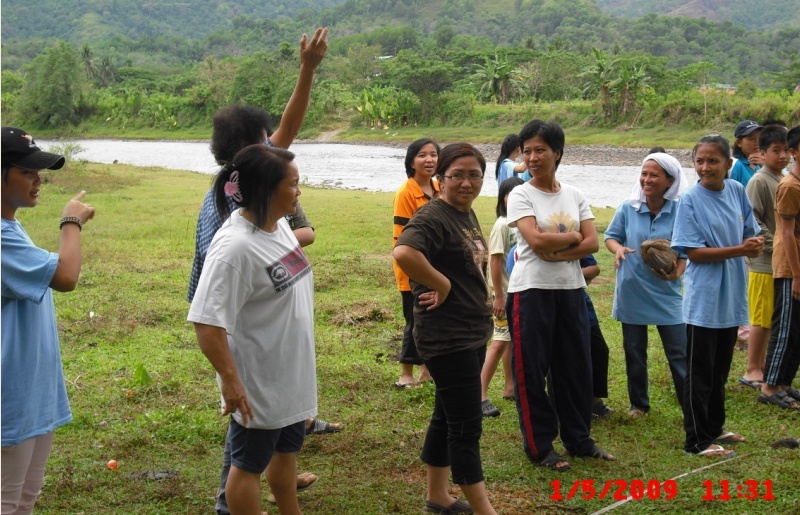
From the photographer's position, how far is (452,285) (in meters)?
3.47

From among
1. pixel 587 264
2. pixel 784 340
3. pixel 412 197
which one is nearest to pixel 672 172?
pixel 587 264

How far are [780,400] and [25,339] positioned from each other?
417 centimetres

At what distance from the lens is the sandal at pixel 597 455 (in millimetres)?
4168

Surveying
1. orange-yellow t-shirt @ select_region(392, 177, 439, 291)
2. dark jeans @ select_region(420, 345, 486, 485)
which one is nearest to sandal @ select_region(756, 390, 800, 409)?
orange-yellow t-shirt @ select_region(392, 177, 439, 291)

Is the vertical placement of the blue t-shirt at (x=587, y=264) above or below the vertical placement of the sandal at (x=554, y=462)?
above

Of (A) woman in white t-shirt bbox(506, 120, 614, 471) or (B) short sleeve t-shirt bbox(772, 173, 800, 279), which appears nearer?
(A) woman in white t-shirt bbox(506, 120, 614, 471)

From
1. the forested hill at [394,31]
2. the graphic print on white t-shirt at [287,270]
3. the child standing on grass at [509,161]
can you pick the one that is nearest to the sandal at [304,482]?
the graphic print on white t-shirt at [287,270]

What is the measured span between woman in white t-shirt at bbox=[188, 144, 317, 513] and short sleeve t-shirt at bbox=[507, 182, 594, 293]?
4.69ft

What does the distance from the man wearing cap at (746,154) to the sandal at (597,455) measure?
286cm

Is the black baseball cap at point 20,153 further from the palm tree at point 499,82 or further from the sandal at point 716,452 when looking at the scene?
the palm tree at point 499,82

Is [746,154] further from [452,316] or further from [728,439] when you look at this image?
[452,316]

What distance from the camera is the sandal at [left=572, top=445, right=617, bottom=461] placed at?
13.7 ft

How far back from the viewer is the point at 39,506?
3672 millimetres

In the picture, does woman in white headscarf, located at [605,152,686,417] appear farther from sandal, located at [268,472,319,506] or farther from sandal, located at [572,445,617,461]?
sandal, located at [268,472,319,506]
